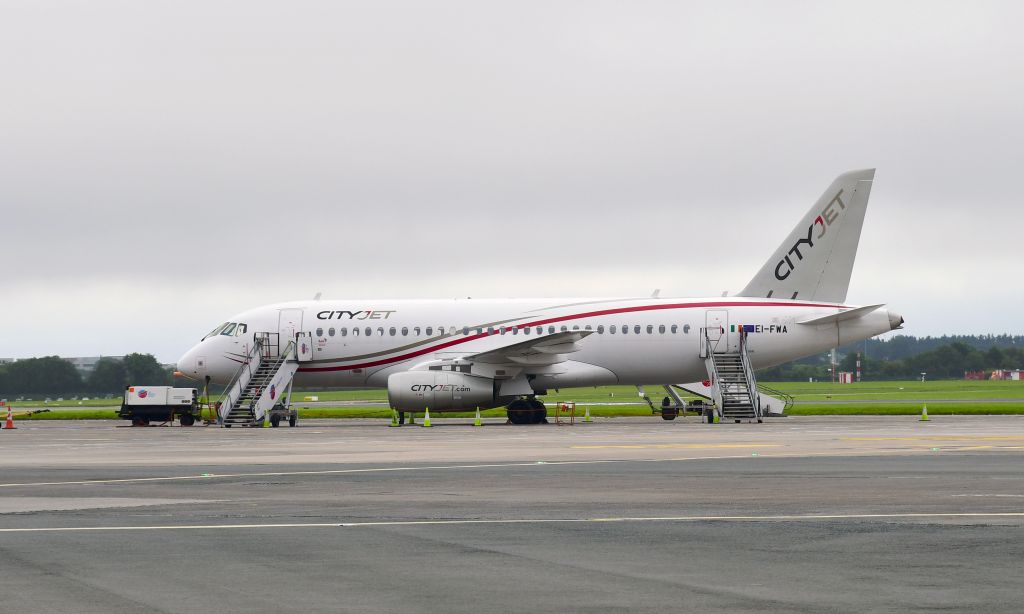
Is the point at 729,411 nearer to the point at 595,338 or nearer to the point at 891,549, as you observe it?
the point at 595,338

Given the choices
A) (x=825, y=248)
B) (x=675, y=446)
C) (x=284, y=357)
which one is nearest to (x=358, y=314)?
(x=284, y=357)

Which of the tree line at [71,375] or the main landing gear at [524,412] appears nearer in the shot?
the main landing gear at [524,412]

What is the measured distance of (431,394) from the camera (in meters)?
44.8

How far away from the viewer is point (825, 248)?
47.5m

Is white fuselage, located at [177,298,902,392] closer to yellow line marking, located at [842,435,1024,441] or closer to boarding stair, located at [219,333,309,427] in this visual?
boarding stair, located at [219,333,309,427]

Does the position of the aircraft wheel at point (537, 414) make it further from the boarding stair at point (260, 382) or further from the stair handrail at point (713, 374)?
the boarding stair at point (260, 382)

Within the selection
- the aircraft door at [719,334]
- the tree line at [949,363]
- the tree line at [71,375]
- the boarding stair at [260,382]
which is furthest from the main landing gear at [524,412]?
the tree line at [949,363]

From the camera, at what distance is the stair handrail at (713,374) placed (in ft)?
149

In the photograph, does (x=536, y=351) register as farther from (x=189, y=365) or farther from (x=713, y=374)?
(x=189, y=365)

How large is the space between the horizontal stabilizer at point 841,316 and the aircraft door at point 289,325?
1854 cm

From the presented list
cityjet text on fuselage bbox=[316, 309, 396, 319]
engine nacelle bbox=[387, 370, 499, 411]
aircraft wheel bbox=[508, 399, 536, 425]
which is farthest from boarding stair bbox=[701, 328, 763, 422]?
cityjet text on fuselage bbox=[316, 309, 396, 319]

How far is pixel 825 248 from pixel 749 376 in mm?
5772

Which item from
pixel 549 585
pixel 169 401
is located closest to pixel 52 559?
pixel 549 585

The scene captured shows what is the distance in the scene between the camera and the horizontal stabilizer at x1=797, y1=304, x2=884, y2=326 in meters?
45.9
